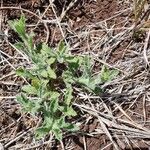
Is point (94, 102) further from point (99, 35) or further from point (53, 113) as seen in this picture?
point (99, 35)

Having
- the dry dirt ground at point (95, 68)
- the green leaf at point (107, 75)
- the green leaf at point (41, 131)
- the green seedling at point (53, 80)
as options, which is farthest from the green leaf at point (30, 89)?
the green leaf at point (107, 75)

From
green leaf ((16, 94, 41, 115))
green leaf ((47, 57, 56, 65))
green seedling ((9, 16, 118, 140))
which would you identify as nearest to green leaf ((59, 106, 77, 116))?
green seedling ((9, 16, 118, 140))

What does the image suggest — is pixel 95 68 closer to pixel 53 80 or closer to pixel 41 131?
pixel 53 80

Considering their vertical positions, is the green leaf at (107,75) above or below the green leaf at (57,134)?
above

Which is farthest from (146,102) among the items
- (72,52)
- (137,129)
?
(72,52)

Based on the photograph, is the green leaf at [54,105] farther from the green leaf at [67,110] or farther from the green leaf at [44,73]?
the green leaf at [44,73]

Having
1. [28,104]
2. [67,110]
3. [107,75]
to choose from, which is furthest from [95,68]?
[28,104]
